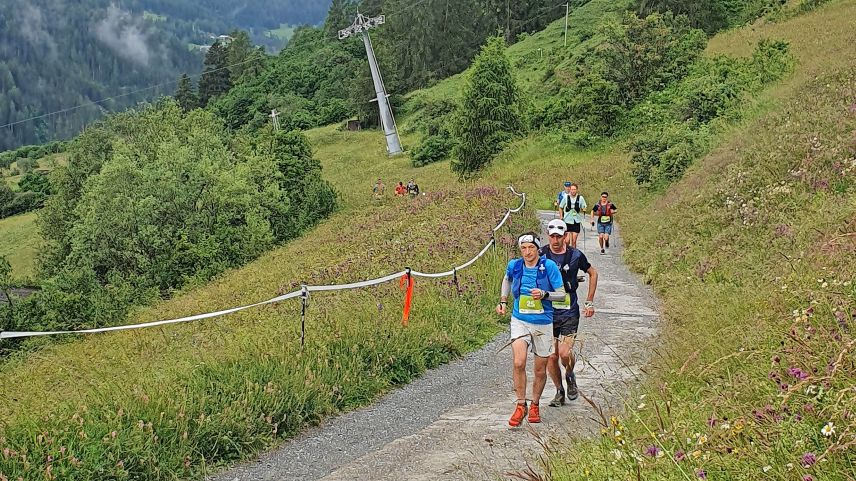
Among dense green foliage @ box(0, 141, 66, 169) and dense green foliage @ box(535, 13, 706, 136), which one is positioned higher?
dense green foliage @ box(0, 141, 66, 169)

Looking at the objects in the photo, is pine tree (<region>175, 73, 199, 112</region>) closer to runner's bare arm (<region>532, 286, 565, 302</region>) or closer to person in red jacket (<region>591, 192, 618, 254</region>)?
person in red jacket (<region>591, 192, 618, 254</region>)

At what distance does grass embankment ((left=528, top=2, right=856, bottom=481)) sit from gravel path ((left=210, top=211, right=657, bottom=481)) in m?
0.63

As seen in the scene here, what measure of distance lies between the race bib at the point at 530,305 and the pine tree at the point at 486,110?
36.0m

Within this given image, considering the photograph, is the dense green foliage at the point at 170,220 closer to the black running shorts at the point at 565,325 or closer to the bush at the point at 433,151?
the bush at the point at 433,151

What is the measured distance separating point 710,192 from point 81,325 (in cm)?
2374

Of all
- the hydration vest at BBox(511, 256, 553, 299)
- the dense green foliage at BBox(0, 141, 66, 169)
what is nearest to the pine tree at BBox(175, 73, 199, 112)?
the dense green foliage at BBox(0, 141, 66, 169)

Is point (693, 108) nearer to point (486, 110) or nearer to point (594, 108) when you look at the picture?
point (594, 108)

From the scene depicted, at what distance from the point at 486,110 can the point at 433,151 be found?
54.2 ft

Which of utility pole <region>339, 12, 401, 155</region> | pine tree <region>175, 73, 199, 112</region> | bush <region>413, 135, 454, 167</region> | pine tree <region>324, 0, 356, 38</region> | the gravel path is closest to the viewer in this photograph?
the gravel path

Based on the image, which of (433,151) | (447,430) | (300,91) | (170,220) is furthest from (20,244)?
(447,430)

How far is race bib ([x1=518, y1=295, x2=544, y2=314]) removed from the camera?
709 centimetres

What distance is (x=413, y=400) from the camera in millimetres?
8109

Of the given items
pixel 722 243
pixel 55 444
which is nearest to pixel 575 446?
pixel 55 444

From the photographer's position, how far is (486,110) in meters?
42.5
